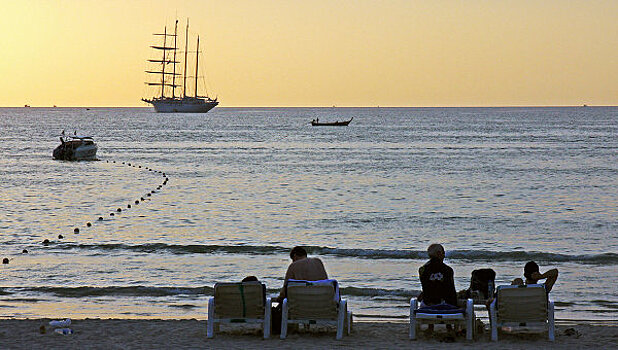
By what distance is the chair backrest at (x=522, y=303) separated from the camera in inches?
460

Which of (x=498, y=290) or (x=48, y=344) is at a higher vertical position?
(x=498, y=290)

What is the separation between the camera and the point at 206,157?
71.9 meters

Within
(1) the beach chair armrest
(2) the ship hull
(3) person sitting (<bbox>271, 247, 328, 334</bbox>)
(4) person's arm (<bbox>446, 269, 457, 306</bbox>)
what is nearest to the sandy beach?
(1) the beach chair armrest

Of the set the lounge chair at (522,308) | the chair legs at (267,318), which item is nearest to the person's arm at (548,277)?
the lounge chair at (522,308)

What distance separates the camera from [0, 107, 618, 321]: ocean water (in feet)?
59.1

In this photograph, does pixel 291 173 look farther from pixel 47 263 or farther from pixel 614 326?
pixel 614 326

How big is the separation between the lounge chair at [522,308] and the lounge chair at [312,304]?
190cm

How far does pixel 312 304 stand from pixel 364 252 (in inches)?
469

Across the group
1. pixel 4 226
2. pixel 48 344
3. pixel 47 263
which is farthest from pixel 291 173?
pixel 48 344

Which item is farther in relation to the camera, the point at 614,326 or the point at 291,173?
the point at 291,173

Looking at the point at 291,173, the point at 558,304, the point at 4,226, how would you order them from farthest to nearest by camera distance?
the point at 291,173 → the point at 4,226 → the point at 558,304

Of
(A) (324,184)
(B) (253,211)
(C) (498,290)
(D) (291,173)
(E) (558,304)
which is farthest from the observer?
(D) (291,173)

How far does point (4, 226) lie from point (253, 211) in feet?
28.9

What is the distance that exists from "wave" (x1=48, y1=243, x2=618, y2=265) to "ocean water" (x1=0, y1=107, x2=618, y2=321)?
0.05 metres
